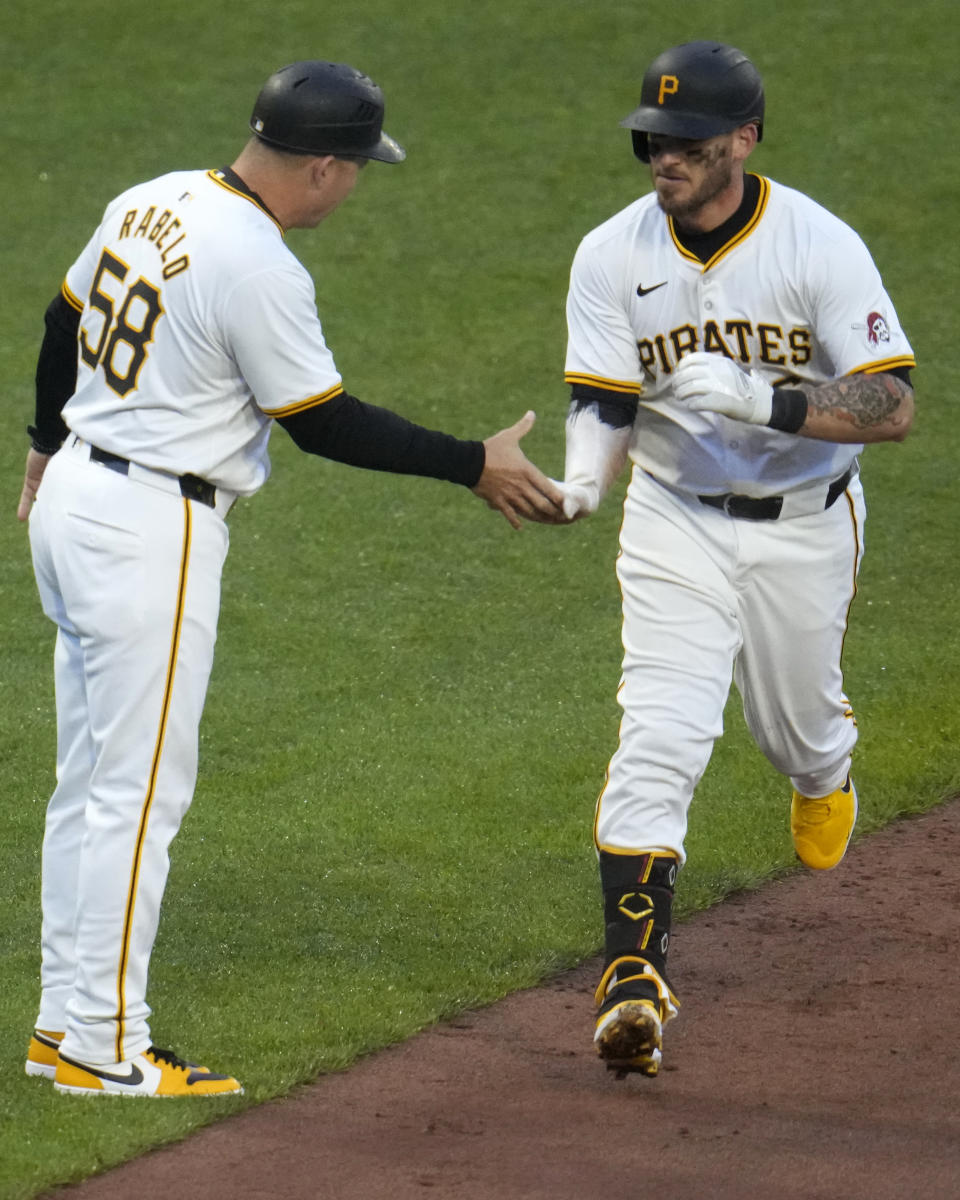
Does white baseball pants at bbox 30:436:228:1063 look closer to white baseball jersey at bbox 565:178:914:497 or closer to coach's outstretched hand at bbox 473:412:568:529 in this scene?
coach's outstretched hand at bbox 473:412:568:529

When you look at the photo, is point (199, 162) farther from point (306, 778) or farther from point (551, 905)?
point (551, 905)

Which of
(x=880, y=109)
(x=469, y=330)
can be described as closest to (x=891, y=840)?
(x=469, y=330)

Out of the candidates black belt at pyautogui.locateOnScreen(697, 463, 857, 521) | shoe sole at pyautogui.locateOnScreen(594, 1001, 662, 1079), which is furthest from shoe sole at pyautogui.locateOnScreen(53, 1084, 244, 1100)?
black belt at pyautogui.locateOnScreen(697, 463, 857, 521)

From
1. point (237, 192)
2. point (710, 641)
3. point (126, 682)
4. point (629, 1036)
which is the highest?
point (237, 192)

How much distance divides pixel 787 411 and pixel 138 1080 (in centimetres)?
196

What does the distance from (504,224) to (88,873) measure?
28.9ft

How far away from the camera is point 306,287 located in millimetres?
3729

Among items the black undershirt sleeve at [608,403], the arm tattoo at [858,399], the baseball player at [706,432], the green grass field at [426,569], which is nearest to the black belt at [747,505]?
the baseball player at [706,432]

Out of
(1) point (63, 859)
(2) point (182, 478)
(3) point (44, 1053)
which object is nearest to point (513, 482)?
(2) point (182, 478)

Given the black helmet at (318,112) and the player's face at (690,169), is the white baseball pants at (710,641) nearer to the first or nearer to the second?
the player's face at (690,169)

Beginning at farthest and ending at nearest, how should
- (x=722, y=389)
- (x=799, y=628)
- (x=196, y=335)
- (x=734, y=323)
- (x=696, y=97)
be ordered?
(x=799, y=628)
(x=734, y=323)
(x=696, y=97)
(x=722, y=389)
(x=196, y=335)

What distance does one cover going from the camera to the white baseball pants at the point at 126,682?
3.69m

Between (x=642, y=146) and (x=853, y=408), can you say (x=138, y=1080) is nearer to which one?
(x=853, y=408)

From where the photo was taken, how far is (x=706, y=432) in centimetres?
436
